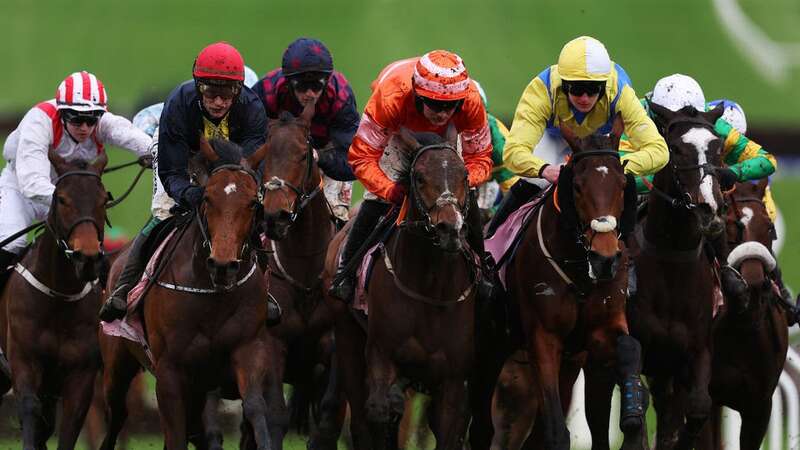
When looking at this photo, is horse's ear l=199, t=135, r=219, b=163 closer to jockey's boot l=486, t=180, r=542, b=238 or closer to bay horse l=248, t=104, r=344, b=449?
bay horse l=248, t=104, r=344, b=449

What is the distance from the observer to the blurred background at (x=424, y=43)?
1545cm

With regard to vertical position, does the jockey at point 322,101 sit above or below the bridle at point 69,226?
above

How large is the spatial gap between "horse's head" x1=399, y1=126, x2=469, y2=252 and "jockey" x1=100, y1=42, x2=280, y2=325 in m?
0.99

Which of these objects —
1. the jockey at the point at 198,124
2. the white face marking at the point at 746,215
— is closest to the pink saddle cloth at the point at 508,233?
the jockey at the point at 198,124

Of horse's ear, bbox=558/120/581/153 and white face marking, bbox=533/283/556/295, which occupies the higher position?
horse's ear, bbox=558/120/581/153

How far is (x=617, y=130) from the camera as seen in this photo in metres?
9.36

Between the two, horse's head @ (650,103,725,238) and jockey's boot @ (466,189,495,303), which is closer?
jockey's boot @ (466,189,495,303)

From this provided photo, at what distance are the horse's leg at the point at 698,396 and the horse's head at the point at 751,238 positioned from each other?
0.98 meters

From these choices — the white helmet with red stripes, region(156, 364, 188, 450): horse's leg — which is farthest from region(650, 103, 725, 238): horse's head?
the white helmet with red stripes

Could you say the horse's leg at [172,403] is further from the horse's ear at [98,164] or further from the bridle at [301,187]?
the horse's ear at [98,164]

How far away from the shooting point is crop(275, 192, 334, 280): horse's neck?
1067 cm

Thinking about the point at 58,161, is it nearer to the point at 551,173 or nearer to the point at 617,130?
the point at 551,173

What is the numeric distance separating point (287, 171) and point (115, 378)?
190 cm

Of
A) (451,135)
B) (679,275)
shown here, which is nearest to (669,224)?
(679,275)
